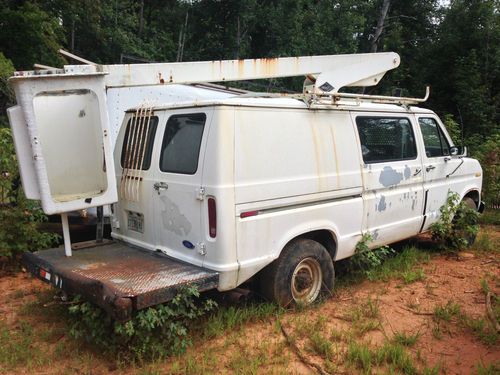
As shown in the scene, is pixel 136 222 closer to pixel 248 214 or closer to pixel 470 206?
pixel 248 214

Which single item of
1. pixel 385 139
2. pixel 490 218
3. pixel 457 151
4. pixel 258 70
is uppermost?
pixel 258 70

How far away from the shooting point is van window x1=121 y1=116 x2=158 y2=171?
177 inches

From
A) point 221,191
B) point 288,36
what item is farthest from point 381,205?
point 288,36

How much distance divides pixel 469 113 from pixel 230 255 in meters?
15.6

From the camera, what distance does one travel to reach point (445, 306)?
467cm

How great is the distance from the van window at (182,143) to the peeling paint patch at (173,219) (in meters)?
0.31

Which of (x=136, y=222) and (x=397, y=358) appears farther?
(x=136, y=222)

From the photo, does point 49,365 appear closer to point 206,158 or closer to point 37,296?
point 37,296

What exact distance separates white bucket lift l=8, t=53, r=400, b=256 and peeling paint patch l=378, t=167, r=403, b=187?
232 centimetres

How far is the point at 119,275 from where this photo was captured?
374 centimetres

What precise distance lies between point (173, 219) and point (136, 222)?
65 cm

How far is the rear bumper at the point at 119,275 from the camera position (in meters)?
3.30

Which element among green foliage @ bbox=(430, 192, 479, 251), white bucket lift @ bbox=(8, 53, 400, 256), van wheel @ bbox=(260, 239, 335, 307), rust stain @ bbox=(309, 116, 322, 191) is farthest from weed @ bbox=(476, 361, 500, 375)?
white bucket lift @ bbox=(8, 53, 400, 256)

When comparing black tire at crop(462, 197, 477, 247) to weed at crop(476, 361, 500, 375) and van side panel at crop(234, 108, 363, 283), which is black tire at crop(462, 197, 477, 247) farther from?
weed at crop(476, 361, 500, 375)
